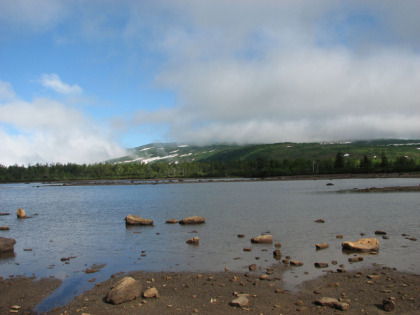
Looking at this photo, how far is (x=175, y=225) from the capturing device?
4709 centimetres

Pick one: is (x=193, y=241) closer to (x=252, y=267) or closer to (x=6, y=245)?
(x=252, y=267)

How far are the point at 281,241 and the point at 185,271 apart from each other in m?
13.1

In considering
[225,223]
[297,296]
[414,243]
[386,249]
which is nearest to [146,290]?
[297,296]

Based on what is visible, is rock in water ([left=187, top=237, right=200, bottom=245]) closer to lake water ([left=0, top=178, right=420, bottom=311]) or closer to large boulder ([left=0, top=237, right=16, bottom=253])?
lake water ([left=0, top=178, right=420, bottom=311])

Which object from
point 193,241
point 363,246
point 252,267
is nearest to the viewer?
point 252,267

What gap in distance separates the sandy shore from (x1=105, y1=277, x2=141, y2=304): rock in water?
11.9 inches

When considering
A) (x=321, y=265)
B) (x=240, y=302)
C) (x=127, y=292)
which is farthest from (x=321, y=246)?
(x=127, y=292)

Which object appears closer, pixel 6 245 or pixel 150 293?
pixel 150 293

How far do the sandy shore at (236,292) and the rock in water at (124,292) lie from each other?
0.30 m

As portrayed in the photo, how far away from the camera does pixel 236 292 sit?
18875mm

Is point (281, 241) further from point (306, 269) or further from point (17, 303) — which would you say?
point (17, 303)

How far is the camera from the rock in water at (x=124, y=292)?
17.9m

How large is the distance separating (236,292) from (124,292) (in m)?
6.37

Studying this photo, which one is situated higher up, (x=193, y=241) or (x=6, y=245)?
(x=6, y=245)
